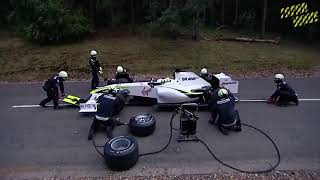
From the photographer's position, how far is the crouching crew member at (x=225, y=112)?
11.4 metres

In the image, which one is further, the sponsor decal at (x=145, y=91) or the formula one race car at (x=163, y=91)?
the sponsor decal at (x=145, y=91)

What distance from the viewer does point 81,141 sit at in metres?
11.3

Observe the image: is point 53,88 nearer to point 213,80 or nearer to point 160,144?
point 160,144

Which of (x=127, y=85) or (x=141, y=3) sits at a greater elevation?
(x=141, y=3)

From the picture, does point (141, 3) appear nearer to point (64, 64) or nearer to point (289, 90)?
point (64, 64)

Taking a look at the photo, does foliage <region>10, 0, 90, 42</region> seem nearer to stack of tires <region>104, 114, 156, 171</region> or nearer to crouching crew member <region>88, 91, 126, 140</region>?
crouching crew member <region>88, 91, 126, 140</region>

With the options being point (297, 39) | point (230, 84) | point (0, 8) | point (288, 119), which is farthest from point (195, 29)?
point (0, 8)

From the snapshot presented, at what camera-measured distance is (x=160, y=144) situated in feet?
36.1

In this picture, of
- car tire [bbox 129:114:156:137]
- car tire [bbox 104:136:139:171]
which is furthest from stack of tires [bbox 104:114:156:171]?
car tire [bbox 129:114:156:137]

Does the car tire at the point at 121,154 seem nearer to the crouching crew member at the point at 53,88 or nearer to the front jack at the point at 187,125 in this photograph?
the front jack at the point at 187,125

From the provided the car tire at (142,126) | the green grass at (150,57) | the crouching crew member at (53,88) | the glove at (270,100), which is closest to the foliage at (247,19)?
the green grass at (150,57)

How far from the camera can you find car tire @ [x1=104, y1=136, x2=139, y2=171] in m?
9.44

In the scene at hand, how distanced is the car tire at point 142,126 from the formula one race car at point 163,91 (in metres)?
1.62

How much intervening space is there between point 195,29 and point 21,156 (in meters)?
14.6
